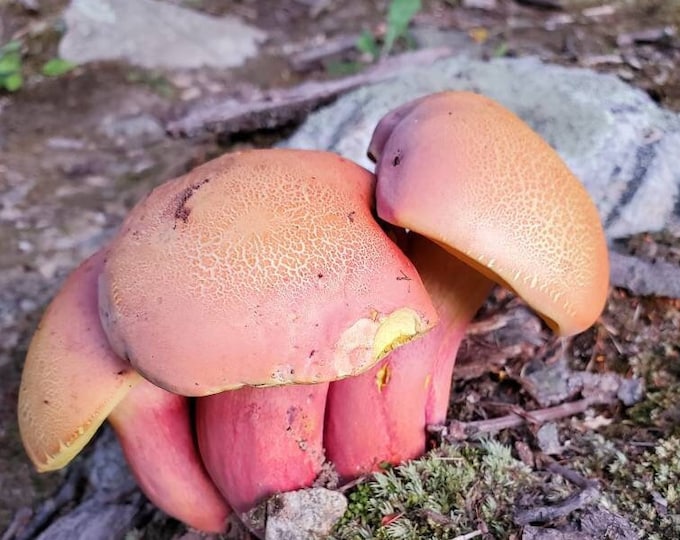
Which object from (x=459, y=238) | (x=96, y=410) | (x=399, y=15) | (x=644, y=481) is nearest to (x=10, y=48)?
(x=399, y=15)

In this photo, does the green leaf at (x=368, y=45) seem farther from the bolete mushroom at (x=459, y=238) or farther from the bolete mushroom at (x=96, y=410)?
the bolete mushroom at (x=96, y=410)

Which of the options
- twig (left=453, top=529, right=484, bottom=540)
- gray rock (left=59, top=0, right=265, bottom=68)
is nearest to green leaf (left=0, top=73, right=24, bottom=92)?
gray rock (left=59, top=0, right=265, bottom=68)

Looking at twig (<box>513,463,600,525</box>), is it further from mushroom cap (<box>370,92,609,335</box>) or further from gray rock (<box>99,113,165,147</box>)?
gray rock (<box>99,113,165,147</box>)

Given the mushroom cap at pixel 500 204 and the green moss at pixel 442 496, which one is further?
the green moss at pixel 442 496

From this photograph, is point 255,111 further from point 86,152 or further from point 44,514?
point 44,514

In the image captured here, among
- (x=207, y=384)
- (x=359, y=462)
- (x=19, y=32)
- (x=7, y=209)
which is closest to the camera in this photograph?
(x=207, y=384)

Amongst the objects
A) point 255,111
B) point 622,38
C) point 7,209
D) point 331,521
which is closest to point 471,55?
point 622,38

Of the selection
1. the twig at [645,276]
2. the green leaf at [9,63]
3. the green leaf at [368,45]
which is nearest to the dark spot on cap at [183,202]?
the twig at [645,276]
